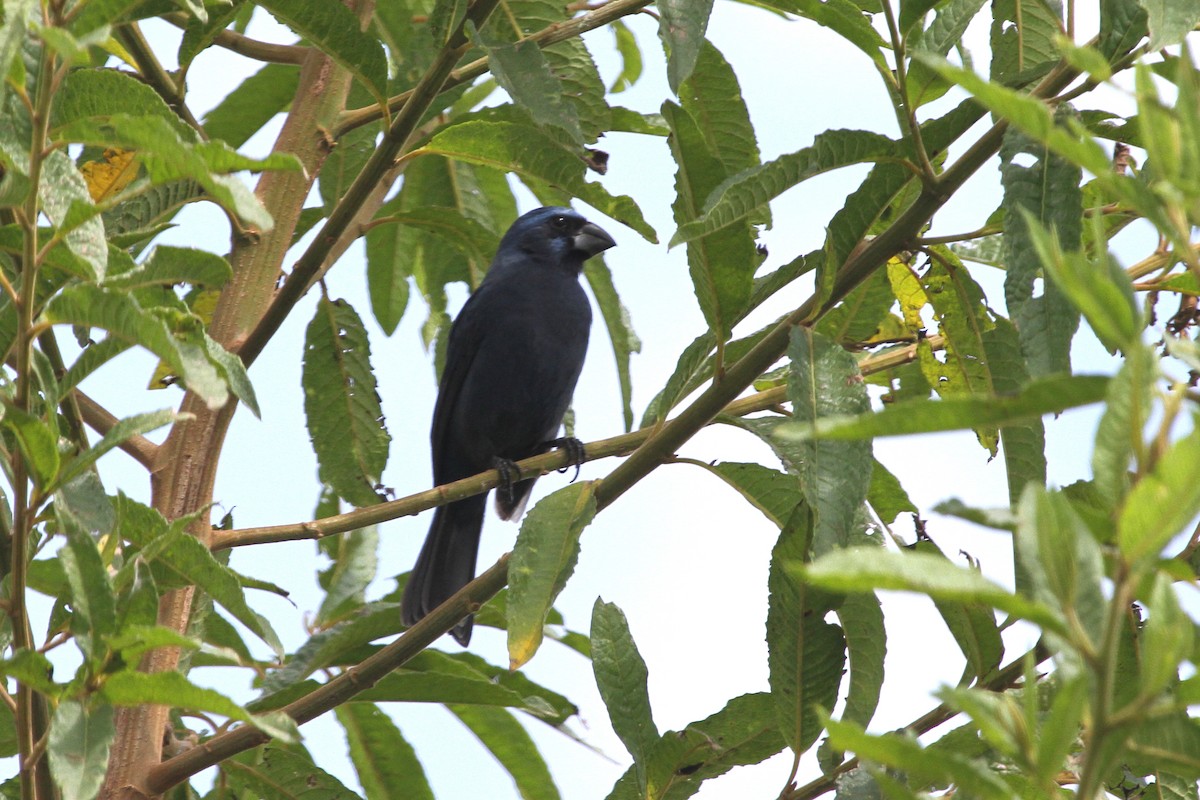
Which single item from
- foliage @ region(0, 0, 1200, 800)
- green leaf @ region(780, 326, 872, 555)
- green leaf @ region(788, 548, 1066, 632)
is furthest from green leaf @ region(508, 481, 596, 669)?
green leaf @ region(788, 548, 1066, 632)

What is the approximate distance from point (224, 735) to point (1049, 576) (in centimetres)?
168

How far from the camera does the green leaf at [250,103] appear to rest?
3701mm

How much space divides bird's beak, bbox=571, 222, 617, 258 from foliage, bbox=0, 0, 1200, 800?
2.54 metres

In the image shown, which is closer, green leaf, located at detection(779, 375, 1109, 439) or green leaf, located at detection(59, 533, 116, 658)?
green leaf, located at detection(779, 375, 1109, 439)

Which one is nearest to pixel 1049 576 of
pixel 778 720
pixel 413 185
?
pixel 778 720

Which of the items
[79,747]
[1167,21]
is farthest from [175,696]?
[1167,21]

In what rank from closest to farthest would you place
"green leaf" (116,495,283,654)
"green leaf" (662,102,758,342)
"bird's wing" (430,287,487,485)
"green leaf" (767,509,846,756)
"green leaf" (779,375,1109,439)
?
1. "green leaf" (779,375,1109,439)
2. "green leaf" (116,495,283,654)
3. "green leaf" (767,509,846,756)
4. "green leaf" (662,102,758,342)
5. "bird's wing" (430,287,487,485)

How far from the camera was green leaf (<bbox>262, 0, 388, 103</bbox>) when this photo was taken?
246cm

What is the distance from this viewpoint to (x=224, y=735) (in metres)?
2.29

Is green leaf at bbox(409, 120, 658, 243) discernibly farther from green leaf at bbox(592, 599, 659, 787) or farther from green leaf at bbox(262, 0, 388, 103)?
green leaf at bbox(592, 599, 659, 787)

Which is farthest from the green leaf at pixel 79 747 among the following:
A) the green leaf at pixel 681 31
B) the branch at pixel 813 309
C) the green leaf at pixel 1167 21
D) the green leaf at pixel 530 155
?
the green leaf at pixel 1167 21

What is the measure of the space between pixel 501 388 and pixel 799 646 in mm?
3563

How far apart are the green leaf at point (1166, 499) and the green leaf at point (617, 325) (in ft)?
8.08

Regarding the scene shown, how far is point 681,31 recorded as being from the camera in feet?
6.89
